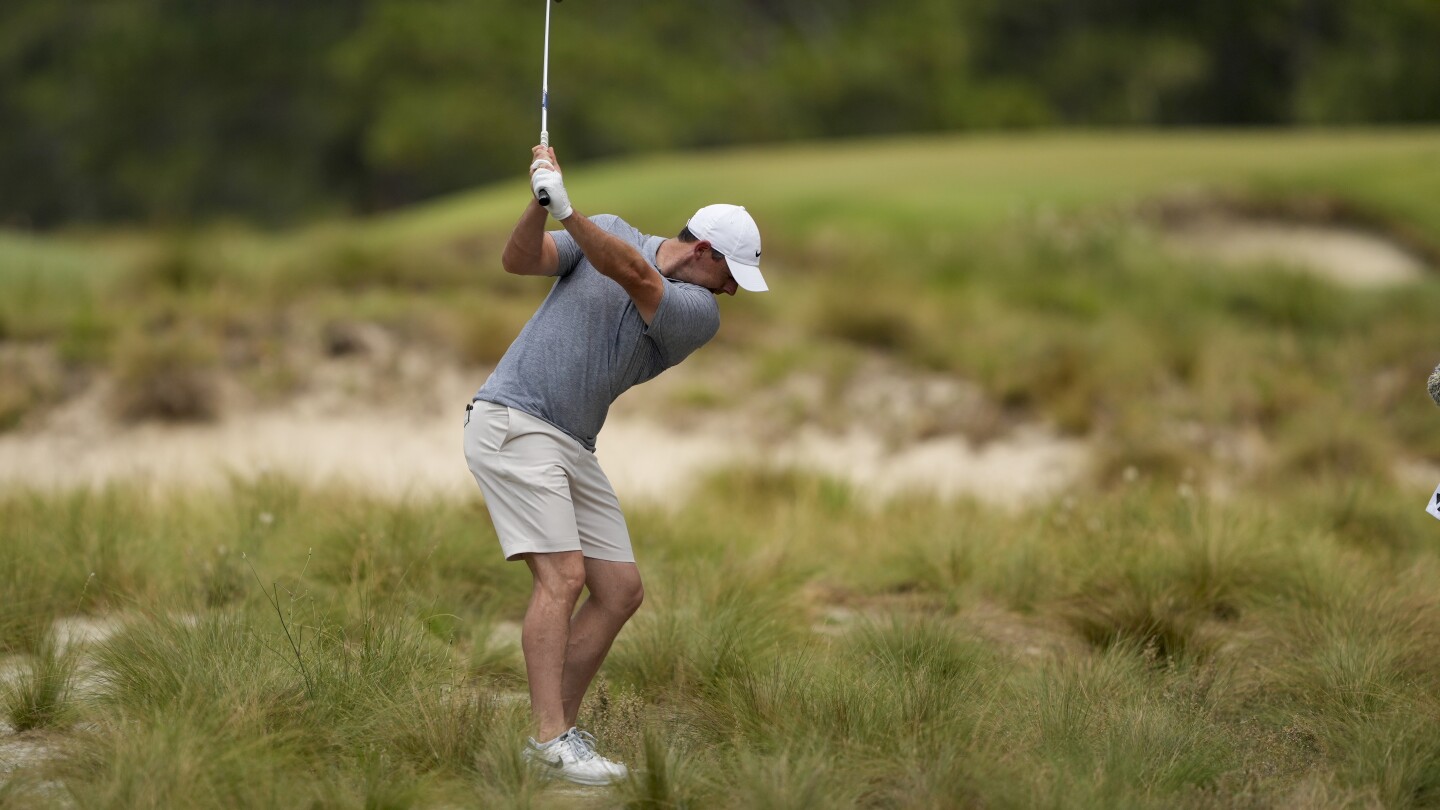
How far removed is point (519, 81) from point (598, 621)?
2436 centimetres

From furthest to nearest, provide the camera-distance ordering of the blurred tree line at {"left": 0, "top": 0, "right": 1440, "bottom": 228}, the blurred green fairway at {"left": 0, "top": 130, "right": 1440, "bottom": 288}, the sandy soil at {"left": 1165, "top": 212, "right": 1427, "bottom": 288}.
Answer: the blurred tree line at {"left": 0, "top": 0, "right": 1440, "bottom": 228}
the blurred green fairway at {"left": 0, "top": 130, "right": 1440, "bottom": 288}
the sandy soil at {"left": 1165, "top": 212, "right": 1427, "bottom": 288}

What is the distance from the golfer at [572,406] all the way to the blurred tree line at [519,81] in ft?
74.5

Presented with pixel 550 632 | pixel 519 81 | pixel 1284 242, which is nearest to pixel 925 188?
pixel 1284 242

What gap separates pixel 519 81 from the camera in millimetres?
28484

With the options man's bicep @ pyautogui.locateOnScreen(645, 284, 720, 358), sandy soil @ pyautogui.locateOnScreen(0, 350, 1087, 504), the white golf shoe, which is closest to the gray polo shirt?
man's bicep @ pyautogui.locateOnScreen(645, 284, 720, 358)

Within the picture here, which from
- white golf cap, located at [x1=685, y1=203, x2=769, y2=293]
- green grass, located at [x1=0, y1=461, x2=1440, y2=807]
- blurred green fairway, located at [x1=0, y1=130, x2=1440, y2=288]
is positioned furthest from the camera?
blurred green fairway, located at [x1=0, y1=130, x2=1440, y2=288]

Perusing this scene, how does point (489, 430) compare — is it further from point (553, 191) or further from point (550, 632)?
point (553, 191)

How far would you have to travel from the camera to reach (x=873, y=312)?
13.6 m

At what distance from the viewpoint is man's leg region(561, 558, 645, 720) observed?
514 cm

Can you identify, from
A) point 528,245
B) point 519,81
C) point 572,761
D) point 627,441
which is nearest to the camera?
point 572,761

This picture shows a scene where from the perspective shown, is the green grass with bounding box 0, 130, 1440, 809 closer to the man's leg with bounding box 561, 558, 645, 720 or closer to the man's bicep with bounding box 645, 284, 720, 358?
the man's leg with bounding box 561, 558, 645, 720

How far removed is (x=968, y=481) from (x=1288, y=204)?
7.78 m

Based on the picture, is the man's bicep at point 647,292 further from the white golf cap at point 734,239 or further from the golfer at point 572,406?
the white golf cap at point 734,239

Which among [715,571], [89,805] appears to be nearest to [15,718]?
[89,805]
